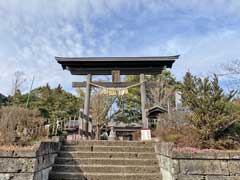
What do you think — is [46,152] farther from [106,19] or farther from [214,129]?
[106,19]

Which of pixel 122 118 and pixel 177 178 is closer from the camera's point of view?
pixel 177 178

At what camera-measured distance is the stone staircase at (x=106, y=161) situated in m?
3.94

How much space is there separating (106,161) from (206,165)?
2146 mm

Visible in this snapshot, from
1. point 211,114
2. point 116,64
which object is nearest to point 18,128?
point 116,64

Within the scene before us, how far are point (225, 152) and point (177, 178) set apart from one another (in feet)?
2.98

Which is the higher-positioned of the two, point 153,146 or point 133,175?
point 153,146

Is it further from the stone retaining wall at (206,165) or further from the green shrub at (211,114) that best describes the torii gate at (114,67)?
the stone retaining wall at (206,165)

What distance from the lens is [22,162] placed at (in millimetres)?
3076

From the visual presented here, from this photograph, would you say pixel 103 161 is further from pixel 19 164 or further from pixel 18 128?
pixel 18 128

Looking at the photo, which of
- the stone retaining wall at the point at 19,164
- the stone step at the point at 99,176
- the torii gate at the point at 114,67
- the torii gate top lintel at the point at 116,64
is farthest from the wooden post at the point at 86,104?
the stone retaining wall at the point at 19,164

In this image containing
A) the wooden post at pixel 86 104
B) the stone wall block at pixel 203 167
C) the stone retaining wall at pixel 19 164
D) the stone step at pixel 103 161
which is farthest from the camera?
the wooden post at pixel 86 104

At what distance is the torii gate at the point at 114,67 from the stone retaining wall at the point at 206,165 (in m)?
4.17

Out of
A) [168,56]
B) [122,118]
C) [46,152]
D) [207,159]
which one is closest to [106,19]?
[168,56]

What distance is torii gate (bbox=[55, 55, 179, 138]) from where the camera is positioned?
24.7 feet
